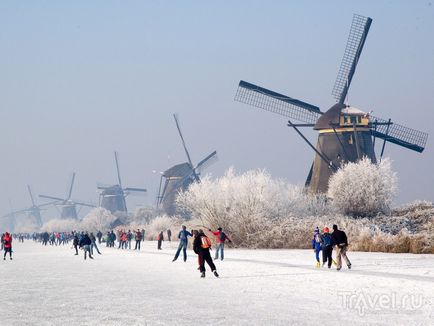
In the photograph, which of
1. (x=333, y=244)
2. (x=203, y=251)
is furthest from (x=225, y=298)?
(x=333, y=244)

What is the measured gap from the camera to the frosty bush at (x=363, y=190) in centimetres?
5244

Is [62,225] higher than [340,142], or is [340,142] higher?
[340,142]

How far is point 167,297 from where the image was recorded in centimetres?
1544

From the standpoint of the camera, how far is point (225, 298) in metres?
15.1

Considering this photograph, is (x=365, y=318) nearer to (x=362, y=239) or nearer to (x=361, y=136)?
(x=362, y=239)

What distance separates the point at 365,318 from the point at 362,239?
28792 millimetres

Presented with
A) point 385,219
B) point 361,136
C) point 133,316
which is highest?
point 361,136

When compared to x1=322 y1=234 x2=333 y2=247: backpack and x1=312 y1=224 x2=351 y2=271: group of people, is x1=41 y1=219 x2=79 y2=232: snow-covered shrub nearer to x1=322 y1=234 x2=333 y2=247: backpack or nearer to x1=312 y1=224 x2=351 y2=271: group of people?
x1=312 y1=224 x2=351 y2=271: group of people

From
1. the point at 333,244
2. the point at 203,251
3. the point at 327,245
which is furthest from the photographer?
the point at 327,245

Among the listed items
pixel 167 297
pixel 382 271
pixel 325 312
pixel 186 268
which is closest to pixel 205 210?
pixel 186 268

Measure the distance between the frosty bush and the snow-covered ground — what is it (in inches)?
1147

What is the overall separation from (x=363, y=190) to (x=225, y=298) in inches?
1538

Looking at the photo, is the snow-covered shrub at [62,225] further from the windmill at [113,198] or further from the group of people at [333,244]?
the group of people at [333,244]

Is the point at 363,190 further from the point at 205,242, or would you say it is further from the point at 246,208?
the point at 205,242
